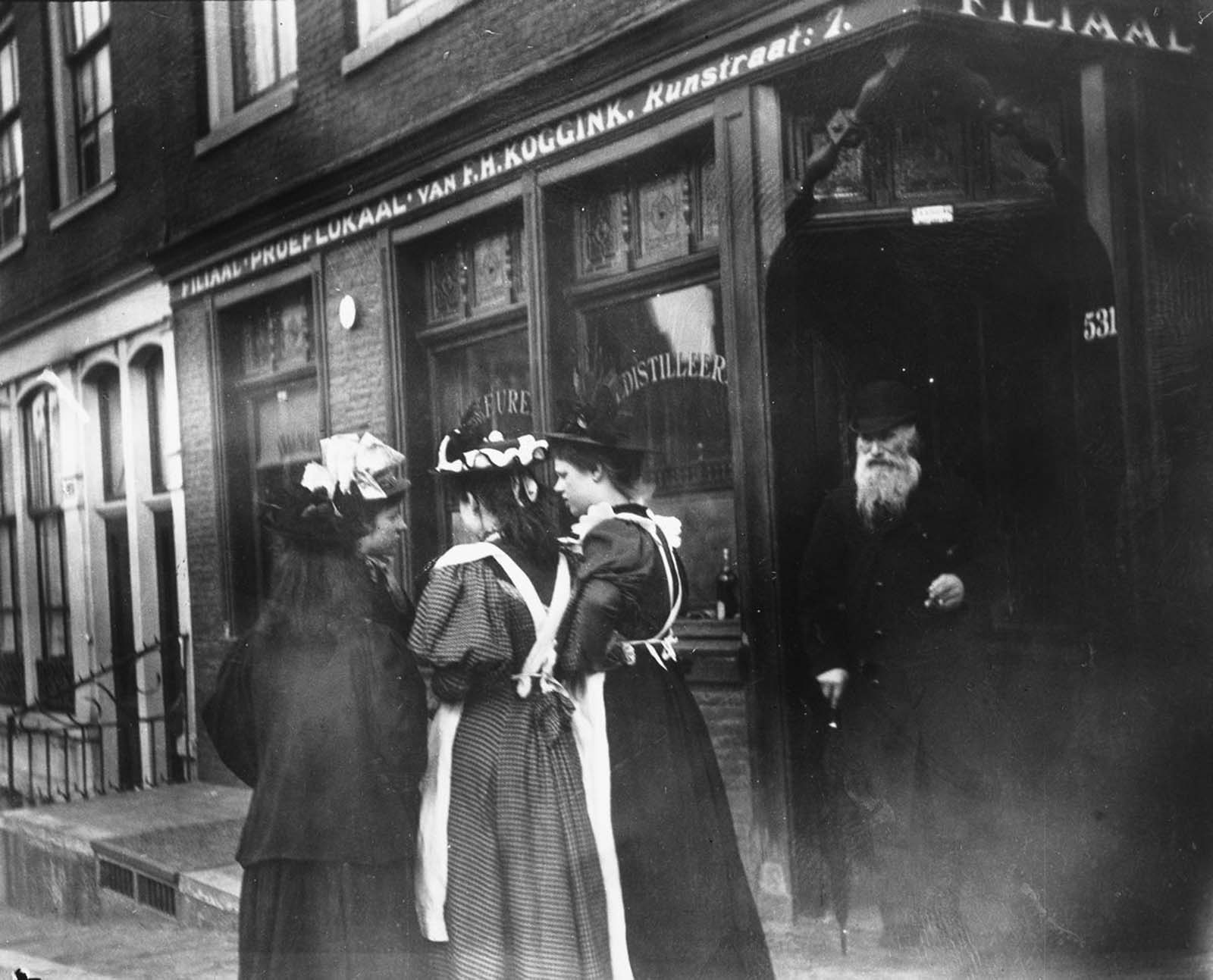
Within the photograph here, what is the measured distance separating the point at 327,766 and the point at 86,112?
12.4ft

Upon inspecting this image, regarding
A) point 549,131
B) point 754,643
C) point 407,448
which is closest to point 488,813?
point 754,643

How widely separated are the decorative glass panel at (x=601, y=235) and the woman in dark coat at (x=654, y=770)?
1643 millimetres

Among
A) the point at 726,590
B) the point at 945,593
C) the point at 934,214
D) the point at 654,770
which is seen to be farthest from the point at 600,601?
the point at 934,214

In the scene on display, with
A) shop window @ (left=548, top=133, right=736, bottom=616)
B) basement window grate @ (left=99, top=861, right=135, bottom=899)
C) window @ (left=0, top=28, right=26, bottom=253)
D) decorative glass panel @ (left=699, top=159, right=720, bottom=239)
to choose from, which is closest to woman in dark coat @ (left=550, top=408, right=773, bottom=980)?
shop window @ (left=548, top=133, right=736, bottom=616)

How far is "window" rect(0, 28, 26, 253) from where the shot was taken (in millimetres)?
6238

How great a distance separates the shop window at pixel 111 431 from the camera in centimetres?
609

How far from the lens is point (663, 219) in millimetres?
5297

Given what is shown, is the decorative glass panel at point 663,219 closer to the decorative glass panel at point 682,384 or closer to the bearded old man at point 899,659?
the decorative glass panel at point 682,384

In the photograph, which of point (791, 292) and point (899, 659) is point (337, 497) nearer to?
point (791, 292)

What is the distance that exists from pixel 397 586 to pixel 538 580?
0.57m

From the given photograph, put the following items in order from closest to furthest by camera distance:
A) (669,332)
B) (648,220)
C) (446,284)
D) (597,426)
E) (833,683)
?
(597,426), (833,683), (669,332), (648,220), (446,284)

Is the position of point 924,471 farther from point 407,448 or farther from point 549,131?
point 407,448

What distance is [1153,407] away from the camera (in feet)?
14.2

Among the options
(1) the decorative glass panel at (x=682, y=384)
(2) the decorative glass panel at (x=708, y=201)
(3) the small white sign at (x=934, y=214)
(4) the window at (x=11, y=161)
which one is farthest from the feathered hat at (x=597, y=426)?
(4) the window at (x=11, y=161)
